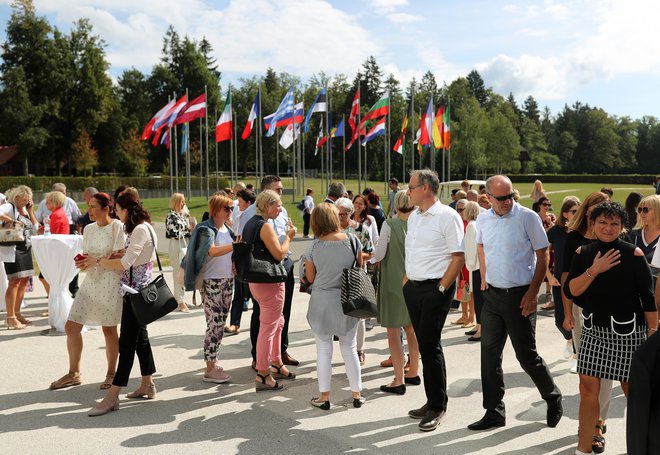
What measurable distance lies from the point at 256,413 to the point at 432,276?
6.57 ft

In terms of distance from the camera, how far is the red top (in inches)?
366

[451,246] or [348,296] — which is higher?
[451,246]

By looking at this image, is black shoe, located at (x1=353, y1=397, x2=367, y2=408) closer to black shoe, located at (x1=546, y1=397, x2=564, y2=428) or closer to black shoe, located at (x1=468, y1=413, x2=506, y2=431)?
black shoe, located at (x1=468, y1=413, x2=506, y2=431)

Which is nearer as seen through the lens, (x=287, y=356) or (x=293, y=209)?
(x=287, y=356)

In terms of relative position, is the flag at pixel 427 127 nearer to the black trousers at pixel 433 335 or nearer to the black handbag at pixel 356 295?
the black handbag at pixel 356 295

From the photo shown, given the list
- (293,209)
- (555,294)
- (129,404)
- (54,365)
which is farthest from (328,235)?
(293,209)

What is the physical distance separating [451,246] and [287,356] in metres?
2.80

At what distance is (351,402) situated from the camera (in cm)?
593

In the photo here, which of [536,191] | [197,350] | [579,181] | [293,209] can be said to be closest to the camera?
[197,350]

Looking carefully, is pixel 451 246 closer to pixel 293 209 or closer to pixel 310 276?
pixel 310 276

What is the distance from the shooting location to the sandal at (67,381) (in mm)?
6367

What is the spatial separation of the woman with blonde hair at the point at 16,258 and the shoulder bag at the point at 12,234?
0.11 feet

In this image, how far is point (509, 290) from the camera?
16.6 feet

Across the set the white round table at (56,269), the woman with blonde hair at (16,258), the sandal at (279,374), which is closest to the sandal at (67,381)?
the sandal at (279,374)
